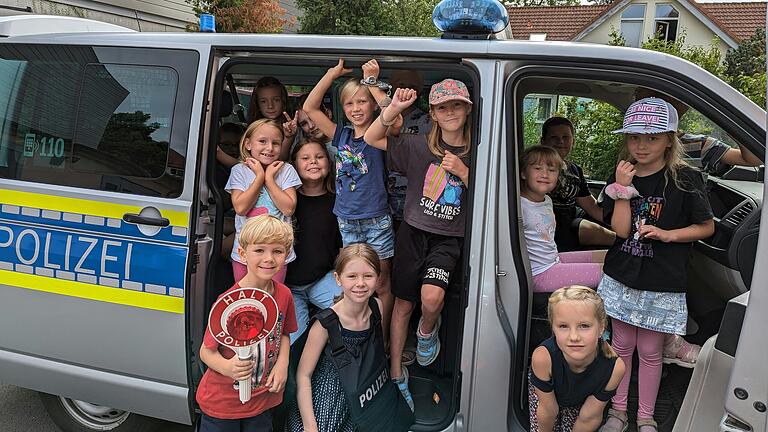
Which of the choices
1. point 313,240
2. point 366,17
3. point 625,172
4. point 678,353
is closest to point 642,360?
point 678,353

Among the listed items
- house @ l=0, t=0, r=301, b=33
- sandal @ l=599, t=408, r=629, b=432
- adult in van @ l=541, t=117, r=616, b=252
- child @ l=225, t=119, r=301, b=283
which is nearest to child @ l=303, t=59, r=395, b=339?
child @ l=225, t=119, r=301, b=283

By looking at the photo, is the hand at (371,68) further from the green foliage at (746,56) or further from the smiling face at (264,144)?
the green foliage at (746,56)

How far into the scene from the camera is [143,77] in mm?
2389

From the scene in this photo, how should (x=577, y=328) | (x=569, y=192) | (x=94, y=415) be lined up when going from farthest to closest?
1. (x=569, y=192)
2. (x=94, y=415)
3. (x=577, y=328)

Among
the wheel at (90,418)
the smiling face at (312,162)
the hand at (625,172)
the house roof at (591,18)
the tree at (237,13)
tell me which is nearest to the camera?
the hand at (625,172)

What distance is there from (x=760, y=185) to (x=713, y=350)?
159cm

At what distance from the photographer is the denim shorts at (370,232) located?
2.60m

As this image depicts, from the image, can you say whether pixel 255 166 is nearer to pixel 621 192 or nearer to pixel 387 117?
pixel 387 117

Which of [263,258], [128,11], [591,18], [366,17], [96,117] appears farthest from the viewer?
[591,18]

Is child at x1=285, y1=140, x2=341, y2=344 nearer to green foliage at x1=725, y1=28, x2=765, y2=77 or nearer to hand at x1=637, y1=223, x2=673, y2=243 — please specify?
hand at x1=637, y1=223, x2=673, y2=243

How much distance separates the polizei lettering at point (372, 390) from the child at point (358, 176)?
1.94 ft

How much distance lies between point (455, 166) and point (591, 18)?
898 inches

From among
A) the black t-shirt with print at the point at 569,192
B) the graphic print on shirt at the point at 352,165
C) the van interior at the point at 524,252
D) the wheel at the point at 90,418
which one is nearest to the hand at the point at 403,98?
the van interior at the point at 524,252

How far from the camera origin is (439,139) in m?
2.39
